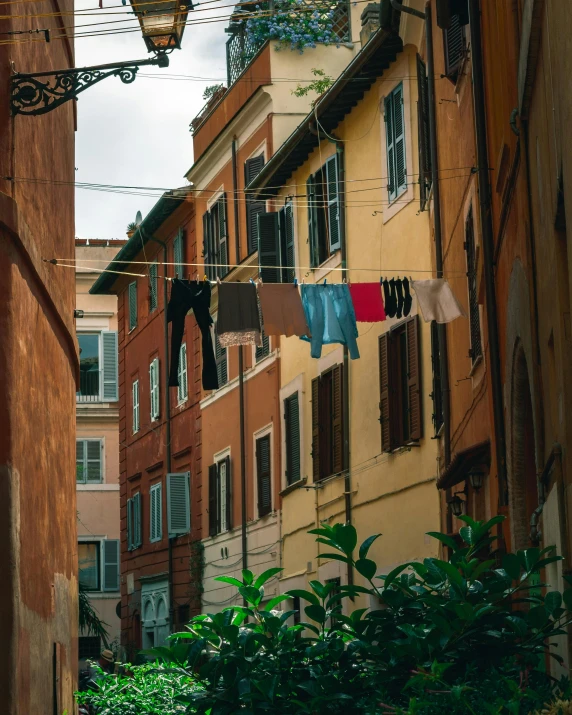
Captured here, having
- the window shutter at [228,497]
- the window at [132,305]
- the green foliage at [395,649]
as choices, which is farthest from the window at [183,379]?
the green foliage at [395,649]

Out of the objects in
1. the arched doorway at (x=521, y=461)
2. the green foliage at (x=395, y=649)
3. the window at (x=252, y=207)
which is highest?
the window at (x=252, y=207)

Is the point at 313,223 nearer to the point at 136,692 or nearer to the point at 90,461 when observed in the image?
the point at 136,692

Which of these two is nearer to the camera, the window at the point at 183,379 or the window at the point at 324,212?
the window at the point at 324,212

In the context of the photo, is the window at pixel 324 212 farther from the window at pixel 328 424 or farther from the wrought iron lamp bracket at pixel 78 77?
the wrought iron lamp bracket at pixel 78 77

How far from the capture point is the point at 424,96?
16.4 meters

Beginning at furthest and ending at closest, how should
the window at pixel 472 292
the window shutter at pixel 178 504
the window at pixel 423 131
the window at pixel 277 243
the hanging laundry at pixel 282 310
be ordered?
1. the window shutter at pixel 178 504
2. the window at pixel 277 243
3. the window at pixel 423 131
4. the hanging laundry at pixel 282 310
5. the window at pixel 472 292

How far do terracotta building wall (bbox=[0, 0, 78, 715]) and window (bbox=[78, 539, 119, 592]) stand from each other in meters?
23.5

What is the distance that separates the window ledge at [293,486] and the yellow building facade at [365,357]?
0.04 m

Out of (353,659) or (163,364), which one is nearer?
(353,659)

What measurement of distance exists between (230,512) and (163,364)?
5599 mm

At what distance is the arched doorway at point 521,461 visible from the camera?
31.5 feet

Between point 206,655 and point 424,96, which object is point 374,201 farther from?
point 206,655

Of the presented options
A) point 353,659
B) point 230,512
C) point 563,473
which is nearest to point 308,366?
point 230,512

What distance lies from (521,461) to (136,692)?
3.35 metres
